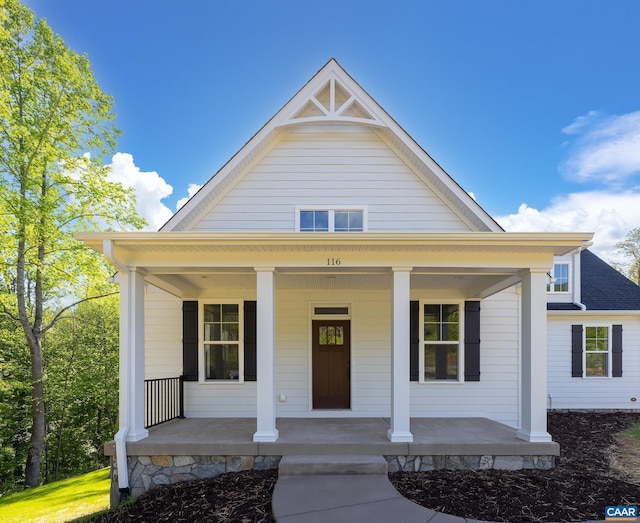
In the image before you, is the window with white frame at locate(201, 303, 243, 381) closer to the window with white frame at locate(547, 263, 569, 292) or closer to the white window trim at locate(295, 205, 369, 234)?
the white window trim at locate(295, 205, 369, 234)

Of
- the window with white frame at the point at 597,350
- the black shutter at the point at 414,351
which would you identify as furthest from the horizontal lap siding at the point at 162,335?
the window with white frame at the point at 597,350

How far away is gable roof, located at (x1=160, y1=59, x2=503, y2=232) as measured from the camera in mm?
6949

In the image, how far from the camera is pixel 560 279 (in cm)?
1073

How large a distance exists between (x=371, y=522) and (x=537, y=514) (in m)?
1.70

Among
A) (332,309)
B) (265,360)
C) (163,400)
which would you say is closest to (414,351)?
(332,309)

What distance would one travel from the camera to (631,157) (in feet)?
58.3

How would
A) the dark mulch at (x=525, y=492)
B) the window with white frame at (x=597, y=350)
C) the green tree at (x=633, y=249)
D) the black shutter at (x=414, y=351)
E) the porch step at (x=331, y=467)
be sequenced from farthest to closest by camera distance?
the green tree at (x=633, y=249) < the window with white frame at (x=597, y=350) < the black shutter at (x=414, y=351) < the porch step at (x=331, y=467) < the dark mulch at (x=525, y=492)

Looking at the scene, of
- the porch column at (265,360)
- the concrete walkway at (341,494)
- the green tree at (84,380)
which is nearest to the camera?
the concrete walkway at (341,494)

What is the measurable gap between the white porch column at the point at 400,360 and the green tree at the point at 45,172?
30.2 feet

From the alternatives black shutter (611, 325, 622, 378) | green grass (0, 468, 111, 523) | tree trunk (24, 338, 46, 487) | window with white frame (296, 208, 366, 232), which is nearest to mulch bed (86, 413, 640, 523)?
green grass (0, 468, 111, 523)

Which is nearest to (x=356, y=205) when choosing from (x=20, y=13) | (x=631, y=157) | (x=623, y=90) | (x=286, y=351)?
(x=286, y=351)

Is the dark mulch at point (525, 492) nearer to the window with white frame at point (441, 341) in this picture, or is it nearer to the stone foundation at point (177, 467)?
the stone foundation at point (177, 467)

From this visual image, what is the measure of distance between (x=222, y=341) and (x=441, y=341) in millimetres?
4212

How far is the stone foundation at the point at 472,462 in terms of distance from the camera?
15.8 ft
